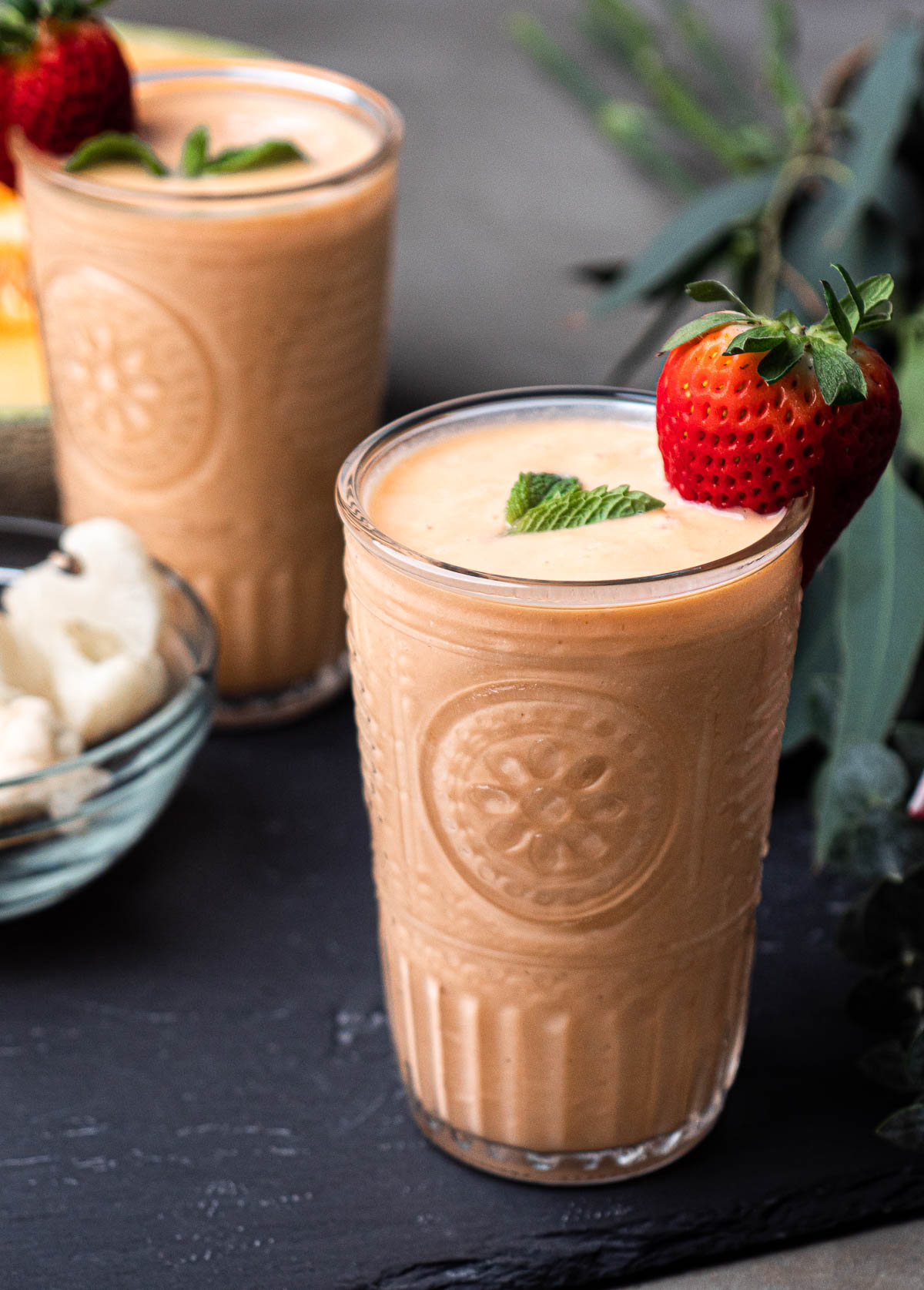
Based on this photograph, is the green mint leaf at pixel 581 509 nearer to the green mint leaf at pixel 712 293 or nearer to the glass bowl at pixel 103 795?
the green mint leaf at pixel 712 293

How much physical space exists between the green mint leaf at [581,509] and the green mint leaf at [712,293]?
0.10m

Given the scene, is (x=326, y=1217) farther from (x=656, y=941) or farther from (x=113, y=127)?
(x=113, y=127)

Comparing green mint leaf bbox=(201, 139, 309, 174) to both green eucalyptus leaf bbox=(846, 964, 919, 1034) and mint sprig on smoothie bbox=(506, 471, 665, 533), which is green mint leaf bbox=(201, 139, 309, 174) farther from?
green eucalyptus leaf bbox=(846, 964, 919, 1034)

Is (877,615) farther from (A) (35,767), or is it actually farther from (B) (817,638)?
(A) (35,767)

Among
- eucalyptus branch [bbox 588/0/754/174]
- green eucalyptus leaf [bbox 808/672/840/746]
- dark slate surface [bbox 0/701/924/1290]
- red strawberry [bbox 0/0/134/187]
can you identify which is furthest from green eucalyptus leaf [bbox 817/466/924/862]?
eucalyptus branch [bbox 588/0/754/174]

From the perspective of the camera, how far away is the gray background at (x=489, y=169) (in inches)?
71.1

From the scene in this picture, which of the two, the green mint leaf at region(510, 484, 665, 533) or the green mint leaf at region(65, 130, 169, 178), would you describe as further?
the green mint leaf at region(65, 130, 169, 178)

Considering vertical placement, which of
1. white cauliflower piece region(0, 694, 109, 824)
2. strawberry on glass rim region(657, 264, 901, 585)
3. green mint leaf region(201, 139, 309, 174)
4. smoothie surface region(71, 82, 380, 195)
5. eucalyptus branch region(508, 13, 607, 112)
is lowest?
eucalyptus branch region(508, 13, 607, 112)

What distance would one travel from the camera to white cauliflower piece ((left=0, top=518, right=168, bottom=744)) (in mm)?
1050

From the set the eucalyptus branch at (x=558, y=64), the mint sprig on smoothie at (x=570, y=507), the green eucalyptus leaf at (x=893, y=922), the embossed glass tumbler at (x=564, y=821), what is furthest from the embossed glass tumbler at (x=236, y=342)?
the eucalyptus branch at (x=558, y=64)

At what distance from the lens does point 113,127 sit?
122cm

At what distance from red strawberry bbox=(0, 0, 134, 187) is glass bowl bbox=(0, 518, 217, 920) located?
38 cm

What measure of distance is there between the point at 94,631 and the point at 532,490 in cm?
43

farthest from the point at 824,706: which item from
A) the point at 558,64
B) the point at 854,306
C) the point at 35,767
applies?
the point at 558,64
